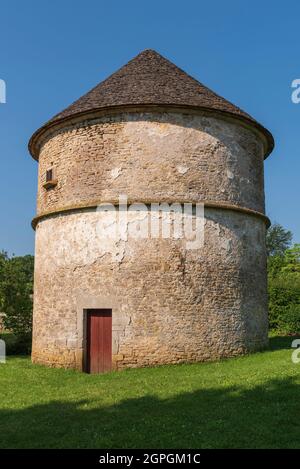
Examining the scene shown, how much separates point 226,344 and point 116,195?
16.3ft

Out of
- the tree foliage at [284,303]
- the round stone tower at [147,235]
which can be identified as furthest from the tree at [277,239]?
the round stone tower at [147,235]

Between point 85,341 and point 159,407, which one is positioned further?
point 85,341

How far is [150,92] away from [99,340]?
7012 millimetres

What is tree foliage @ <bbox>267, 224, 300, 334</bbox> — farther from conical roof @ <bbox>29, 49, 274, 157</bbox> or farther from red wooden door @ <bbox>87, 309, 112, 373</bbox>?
red wooden door @ <bbox>87, 309, 112, 373</bbox>

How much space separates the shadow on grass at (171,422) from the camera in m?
5.94

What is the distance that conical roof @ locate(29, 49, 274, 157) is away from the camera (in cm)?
1270

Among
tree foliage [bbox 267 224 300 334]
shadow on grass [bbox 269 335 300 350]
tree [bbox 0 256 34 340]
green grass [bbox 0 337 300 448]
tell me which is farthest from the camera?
tree foliage [bbox 267 224 300 334]

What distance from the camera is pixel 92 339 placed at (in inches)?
486

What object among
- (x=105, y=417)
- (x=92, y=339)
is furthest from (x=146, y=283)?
(x=105, y=417)

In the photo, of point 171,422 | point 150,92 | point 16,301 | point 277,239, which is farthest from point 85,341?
point 277,239

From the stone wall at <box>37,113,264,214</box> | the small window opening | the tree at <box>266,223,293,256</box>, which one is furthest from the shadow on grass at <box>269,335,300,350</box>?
the tree at <box>266,223,293,256</box>

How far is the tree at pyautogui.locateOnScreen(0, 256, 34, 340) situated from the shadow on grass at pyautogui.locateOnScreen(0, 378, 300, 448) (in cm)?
965

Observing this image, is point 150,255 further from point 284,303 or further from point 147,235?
point 284,303

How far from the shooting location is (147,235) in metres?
12.2
